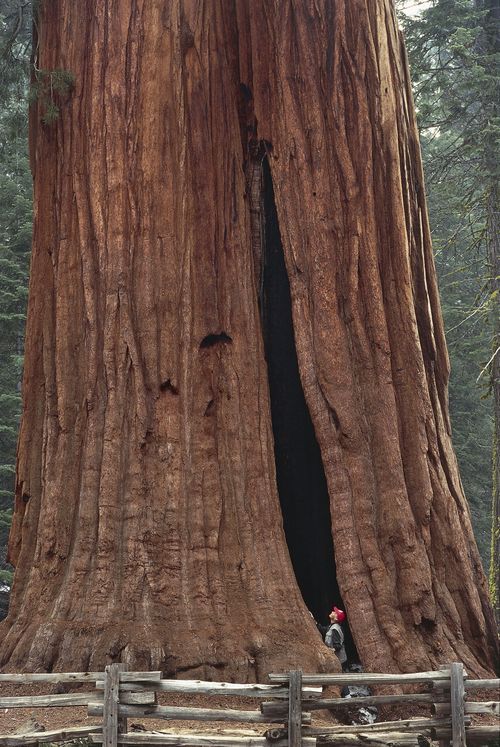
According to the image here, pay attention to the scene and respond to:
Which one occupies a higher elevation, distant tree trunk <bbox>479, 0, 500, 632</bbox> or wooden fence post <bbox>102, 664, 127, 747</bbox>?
distant tree trunk <bbox>479, 0, 500, 632</bbox>

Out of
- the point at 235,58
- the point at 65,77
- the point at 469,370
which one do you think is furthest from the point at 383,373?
the point at 469,370

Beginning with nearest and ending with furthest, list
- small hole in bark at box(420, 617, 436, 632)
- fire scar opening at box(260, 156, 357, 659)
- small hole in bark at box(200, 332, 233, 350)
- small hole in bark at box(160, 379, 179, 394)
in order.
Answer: small hole in bark at box(420, 617, 436, 632) < small hole in bark at box(160, 379, 179, 394) < small hole in bark at box(200, 332, 233, 350) < fire scar opening at box(260, 156, 357, 659)

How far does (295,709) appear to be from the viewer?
23.9 feet

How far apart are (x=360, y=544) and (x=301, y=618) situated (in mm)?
938

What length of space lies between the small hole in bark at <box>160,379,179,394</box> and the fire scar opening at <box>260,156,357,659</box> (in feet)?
7.17

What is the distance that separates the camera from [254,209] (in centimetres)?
1126

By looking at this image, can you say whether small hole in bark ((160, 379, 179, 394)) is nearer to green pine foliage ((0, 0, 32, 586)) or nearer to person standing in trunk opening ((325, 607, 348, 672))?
person standing in trunk opening ((325, 607, 348, 672))

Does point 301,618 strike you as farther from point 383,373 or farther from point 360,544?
point 383,373

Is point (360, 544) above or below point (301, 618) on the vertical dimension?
above

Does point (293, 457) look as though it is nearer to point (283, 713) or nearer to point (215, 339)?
point (215, 339)

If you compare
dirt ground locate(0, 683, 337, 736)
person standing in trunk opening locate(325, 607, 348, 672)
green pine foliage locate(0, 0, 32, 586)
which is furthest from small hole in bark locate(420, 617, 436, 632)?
green pine foliage locate(0, 0, 32, 586)

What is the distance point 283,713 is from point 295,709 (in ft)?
0.39

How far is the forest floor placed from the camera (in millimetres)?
7984

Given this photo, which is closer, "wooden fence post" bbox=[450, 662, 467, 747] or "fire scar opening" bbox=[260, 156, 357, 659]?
"wooden fence post" bbox=[450, 662, 467, 747]
